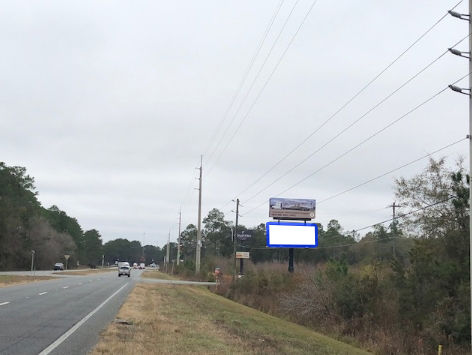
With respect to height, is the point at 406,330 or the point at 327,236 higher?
the point at 327,236

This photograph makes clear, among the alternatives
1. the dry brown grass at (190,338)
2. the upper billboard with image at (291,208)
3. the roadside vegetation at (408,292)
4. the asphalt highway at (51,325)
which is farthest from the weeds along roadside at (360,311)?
the upper billboard with image at (291,208)

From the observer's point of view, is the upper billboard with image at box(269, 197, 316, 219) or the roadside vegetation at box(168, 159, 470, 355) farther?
the upper billboard with image at box(269, 197, 316, 219)

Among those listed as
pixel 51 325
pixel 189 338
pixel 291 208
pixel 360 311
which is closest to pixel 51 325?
pixel 51 325

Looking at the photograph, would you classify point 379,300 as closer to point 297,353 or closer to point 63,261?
point 297,353

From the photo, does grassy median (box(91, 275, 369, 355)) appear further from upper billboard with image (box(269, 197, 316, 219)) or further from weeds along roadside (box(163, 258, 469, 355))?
upper billboard with image (box(269, 197, 316, 219))

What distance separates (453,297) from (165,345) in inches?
506

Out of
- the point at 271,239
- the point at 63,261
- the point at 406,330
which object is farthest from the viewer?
the point at 63,261

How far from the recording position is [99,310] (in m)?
22.1

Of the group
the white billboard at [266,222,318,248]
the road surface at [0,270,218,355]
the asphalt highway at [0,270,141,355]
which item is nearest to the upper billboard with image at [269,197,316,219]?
the white billboard at [266,222,318,248]

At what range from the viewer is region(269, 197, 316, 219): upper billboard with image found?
260ft

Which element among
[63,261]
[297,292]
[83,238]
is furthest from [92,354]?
[83,238]

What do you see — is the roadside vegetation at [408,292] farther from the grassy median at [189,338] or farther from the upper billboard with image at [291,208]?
the upper billboard with image at [291,208]

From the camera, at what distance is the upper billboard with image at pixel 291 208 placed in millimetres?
79188

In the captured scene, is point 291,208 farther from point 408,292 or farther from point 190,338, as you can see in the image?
point 190,338
